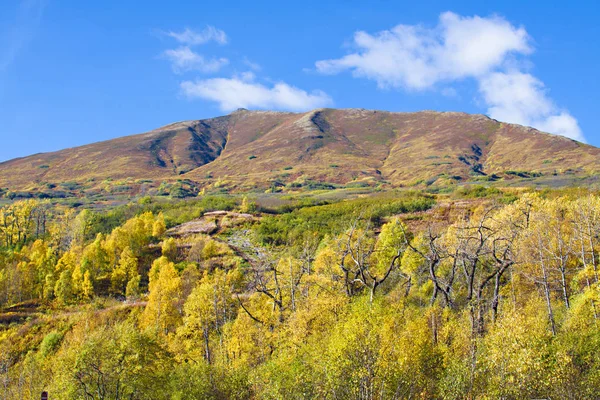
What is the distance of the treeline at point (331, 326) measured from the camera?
23234 millimetres

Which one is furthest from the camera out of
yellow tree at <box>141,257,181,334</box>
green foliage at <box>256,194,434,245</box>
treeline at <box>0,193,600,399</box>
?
green foliage at <box>256,194,434,245</box>

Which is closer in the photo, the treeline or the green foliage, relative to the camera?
the treeline

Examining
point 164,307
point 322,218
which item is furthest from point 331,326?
point 322,218

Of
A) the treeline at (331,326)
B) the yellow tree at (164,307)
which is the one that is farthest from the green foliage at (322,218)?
the yellow tree at (164,307)

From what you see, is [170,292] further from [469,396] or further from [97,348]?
[469,396]

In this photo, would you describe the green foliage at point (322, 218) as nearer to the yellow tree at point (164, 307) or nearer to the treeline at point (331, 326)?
the treeline at point (331, 326)

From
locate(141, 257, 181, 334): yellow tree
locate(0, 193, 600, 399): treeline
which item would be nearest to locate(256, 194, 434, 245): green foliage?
locate(0, 193, 600, 399): treeline

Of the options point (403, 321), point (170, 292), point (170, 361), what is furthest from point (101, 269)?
point (403, 321)

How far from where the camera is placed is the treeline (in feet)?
76.2

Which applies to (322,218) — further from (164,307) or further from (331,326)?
(331,326)

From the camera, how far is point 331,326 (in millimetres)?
31578

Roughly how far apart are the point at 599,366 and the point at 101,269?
73.0m

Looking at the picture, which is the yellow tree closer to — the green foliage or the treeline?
A: the treeline

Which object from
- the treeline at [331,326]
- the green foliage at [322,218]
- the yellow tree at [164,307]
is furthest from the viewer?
the green foliage at [322,218]
